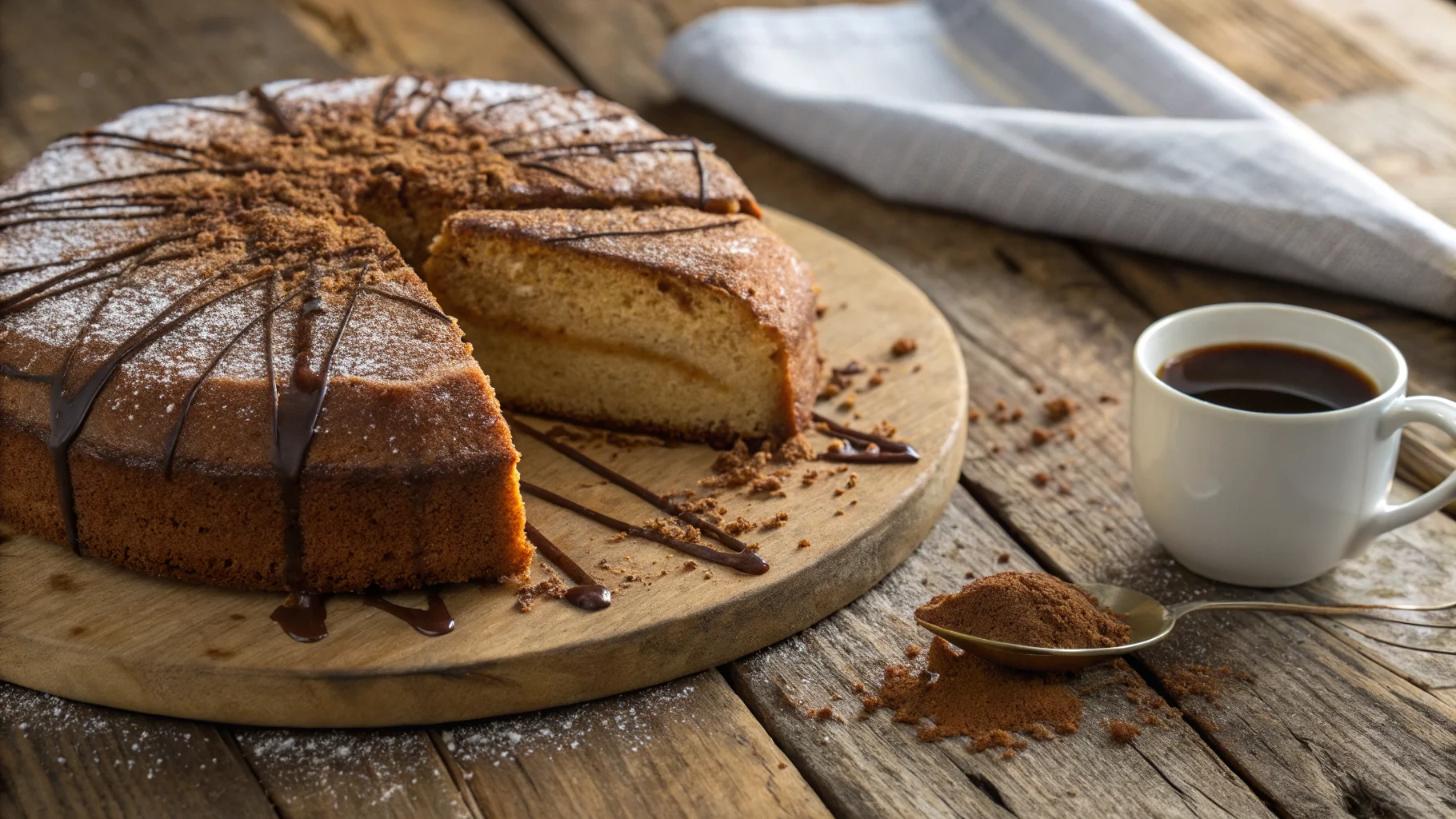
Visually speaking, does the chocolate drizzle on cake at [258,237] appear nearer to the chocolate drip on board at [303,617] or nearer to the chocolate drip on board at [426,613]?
the chocolate drip on board at [303,617]

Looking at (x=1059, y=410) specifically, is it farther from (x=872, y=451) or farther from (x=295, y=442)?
(x=295, y=442)

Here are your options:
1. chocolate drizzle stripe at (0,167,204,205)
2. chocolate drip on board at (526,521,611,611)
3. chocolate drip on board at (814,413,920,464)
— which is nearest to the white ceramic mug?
chocolate drip on board at (814,413,920,464)

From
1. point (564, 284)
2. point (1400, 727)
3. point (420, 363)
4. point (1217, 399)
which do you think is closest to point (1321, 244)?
point (1217, 399)

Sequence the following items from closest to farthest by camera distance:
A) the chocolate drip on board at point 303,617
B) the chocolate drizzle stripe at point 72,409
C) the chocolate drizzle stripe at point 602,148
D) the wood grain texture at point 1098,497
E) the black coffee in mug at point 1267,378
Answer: the wood grain texture at point 1098,497 < the chocolate drip on board at point 303,617 < the chocolate drizzle stripe at point 72,409 < the black coffee in mug at point 1267,378 < the chocolate drizzle stripe at point 602,148

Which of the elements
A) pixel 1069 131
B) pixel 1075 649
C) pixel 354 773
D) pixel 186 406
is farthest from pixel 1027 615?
pixel 1069 131

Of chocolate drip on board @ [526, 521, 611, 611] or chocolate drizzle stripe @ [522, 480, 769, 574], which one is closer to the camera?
chocolate drip on board @ [526, 521, 611, 611]

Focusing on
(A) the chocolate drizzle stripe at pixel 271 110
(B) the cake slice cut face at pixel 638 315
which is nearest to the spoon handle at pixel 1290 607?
(B) the cake slice cut face at pixel 638 315

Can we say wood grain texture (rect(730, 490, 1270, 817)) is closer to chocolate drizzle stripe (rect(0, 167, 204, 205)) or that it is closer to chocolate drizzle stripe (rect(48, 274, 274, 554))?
chocolate drizzle stripe (rect(48, 274, 274, 554))
